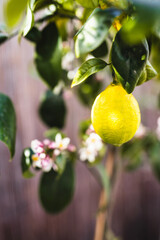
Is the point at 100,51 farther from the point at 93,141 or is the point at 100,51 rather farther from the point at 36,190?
the point at 36,190

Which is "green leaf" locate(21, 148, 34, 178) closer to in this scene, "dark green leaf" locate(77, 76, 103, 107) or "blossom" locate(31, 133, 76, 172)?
"blossom" locate(31, 133, 76, 172)

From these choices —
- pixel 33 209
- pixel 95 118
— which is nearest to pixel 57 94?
pixel 95 118

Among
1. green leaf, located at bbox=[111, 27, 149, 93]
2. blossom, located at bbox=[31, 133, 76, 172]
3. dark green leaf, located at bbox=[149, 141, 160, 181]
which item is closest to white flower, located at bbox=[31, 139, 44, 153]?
blossom, located at bbox=[31, 133, 76, 172]

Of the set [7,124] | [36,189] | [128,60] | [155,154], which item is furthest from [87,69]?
[36,189]

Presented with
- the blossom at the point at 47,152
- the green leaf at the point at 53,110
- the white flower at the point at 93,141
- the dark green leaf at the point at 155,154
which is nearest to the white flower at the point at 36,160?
the blossom at the point at 47,152

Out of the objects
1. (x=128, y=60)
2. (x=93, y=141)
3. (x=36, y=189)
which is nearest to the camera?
(x=128, y=60)
